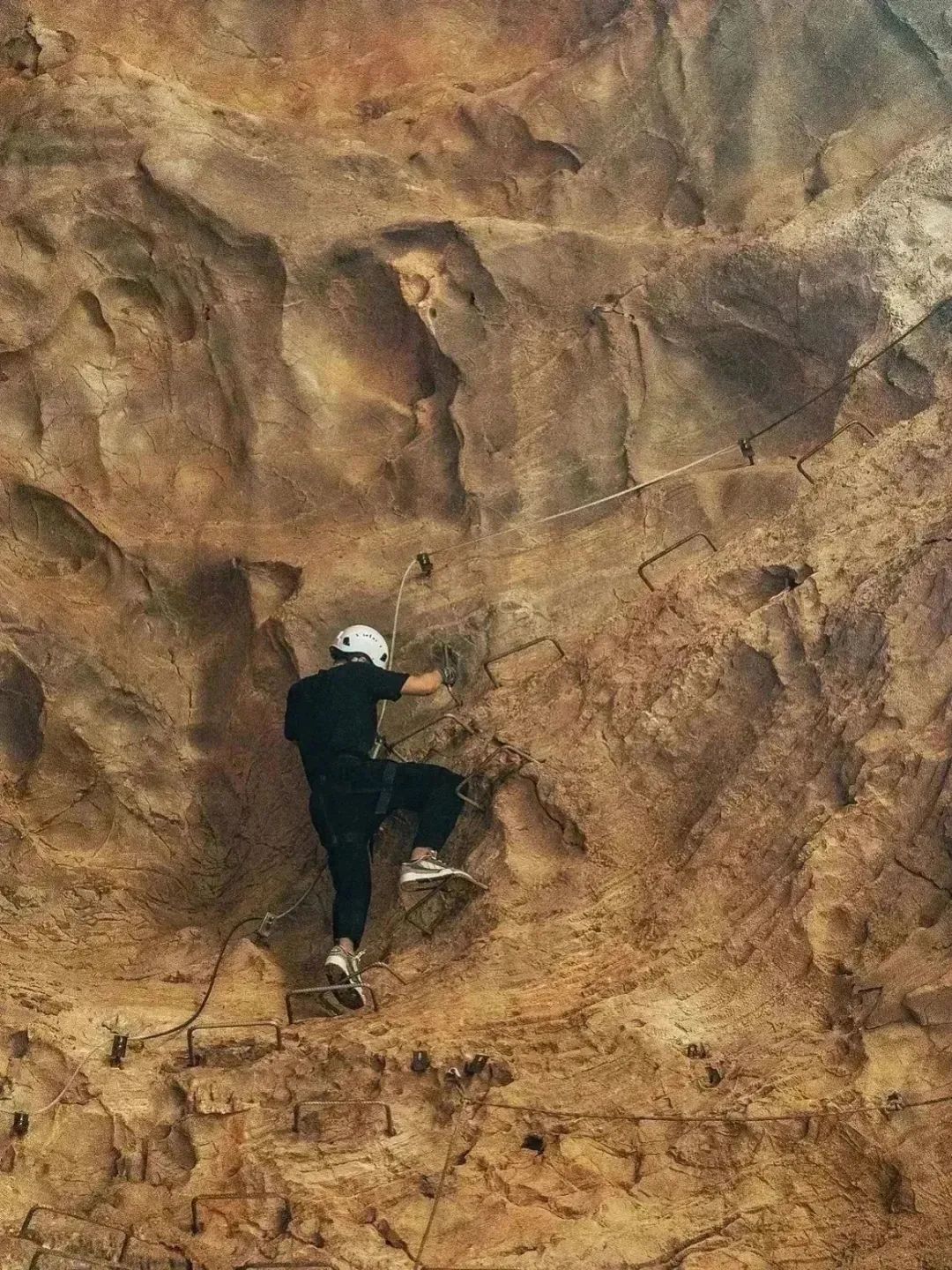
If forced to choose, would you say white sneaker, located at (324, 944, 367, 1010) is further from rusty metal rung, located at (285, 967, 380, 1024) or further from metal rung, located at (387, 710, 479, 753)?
metal rung, located at (387, 710, 479, 753)

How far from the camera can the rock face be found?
5.82 metres

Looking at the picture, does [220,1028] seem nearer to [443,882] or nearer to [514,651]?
[443,882]

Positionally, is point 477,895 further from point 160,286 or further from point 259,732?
point 160,286

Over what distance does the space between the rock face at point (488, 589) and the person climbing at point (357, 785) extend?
0.78ft

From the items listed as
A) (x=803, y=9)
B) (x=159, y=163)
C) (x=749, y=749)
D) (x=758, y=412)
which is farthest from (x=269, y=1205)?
(x=803, y=9)

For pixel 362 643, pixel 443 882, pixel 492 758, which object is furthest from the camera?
pixel 362 643

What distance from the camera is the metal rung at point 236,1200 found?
5.58 metres

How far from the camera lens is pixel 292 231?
7758 mm

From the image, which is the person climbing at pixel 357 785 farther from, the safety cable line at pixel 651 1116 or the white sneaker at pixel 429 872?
the safety cable line at pixel 651 1116

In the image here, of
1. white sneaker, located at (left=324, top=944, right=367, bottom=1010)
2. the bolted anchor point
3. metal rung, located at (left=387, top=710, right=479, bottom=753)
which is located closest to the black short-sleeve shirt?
metal rung, located at (left=387, top=710, right=479, bottom=753)

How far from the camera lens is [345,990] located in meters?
6.31

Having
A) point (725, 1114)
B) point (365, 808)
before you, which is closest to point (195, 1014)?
point (365, 808)

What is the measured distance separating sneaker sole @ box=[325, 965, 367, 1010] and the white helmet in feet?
5.54

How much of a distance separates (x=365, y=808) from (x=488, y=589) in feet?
4.91
